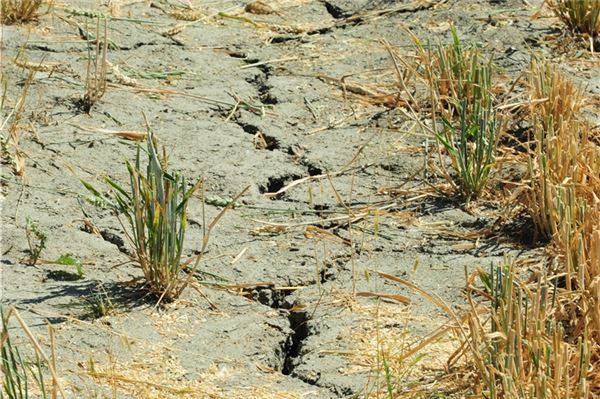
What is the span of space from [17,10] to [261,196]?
5.51 feet

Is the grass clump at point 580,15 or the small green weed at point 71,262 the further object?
the grass clump at point 580,15

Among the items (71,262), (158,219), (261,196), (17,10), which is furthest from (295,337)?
(17,10)

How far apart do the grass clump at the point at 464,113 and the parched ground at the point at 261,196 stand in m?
0.11

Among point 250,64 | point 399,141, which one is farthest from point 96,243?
point 250,64

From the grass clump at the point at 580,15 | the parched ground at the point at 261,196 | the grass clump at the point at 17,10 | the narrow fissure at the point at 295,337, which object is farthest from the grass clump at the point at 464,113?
the grass clump at the point at 17,10

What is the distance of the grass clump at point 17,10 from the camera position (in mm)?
4812

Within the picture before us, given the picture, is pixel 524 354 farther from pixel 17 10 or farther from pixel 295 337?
pixel 17 10

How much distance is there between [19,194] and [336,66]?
181 cm

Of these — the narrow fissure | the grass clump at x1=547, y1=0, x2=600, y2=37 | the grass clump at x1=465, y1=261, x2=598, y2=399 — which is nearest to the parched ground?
the narrow fissure

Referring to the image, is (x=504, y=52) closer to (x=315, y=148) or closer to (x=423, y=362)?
(x=315, y=148)

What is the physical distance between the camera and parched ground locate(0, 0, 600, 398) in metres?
2.89

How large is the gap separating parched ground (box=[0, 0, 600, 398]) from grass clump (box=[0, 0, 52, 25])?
54 mm

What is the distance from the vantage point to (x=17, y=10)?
4.83m

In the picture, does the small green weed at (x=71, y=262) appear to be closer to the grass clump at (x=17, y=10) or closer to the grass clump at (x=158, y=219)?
the grass clump at (x=158, y=219)
